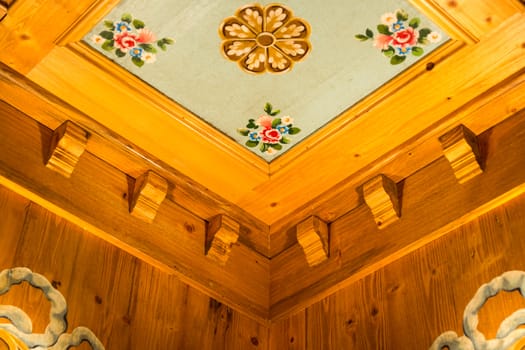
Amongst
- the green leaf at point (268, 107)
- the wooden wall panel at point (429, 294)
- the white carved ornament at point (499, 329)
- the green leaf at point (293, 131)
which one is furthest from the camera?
the green leaf at point (293, 131)

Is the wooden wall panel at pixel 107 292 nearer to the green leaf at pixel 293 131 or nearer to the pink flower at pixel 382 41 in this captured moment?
the green leaf at pixel 293 131

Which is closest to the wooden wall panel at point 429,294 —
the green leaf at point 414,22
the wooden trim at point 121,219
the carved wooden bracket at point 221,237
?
the wooden trim at point 121,219

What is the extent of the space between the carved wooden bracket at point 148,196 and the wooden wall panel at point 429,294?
0.84 meters

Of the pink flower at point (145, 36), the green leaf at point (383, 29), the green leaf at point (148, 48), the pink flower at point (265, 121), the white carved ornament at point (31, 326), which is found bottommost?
the white carved ornament at point (31, 326)

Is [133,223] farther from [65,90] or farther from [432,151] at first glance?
[432,151]

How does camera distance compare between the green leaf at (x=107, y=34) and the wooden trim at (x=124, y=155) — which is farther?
the wooden trim at (x=124, y=155)

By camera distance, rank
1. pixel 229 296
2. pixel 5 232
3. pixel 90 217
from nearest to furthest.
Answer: pixel 5 232, pixel 90 217, pixel 229 296

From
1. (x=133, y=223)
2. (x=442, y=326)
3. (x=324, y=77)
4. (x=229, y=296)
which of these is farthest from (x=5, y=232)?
(x=442, y=326)

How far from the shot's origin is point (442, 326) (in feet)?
10.6

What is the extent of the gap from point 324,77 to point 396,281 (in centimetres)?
88

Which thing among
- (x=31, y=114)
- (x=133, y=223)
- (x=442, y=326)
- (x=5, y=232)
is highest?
(x=31, y=114)

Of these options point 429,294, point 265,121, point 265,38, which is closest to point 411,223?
point 429,294

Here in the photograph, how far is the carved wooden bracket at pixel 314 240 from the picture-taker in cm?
389

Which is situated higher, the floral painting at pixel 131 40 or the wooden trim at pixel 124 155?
the floral painting at pixel 131 40
